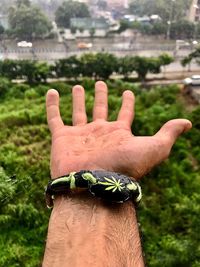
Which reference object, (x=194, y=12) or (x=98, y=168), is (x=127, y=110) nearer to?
(x=98, y=168)

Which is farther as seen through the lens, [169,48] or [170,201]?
[169,48]

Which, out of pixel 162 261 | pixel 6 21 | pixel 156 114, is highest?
pixel 6 21

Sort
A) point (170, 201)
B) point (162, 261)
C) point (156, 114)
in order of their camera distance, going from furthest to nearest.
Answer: point (156, 114) → point (170, 201) → point (162, 261)

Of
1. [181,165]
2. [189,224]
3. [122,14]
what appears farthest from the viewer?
[122,14]

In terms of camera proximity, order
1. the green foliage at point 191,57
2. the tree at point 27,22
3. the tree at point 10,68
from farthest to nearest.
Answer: the tree at point 27,22
the green foliage at point 191,57
the tree at point 10,68

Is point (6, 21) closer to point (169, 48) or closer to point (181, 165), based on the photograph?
point (169, 48)

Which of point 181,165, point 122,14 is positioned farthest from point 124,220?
point 122,14

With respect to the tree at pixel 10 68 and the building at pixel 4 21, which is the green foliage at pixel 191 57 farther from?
the building at pixel 4 21

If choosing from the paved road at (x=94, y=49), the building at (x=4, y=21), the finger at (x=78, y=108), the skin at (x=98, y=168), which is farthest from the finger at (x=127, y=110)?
the building at (x=4, y=21)
